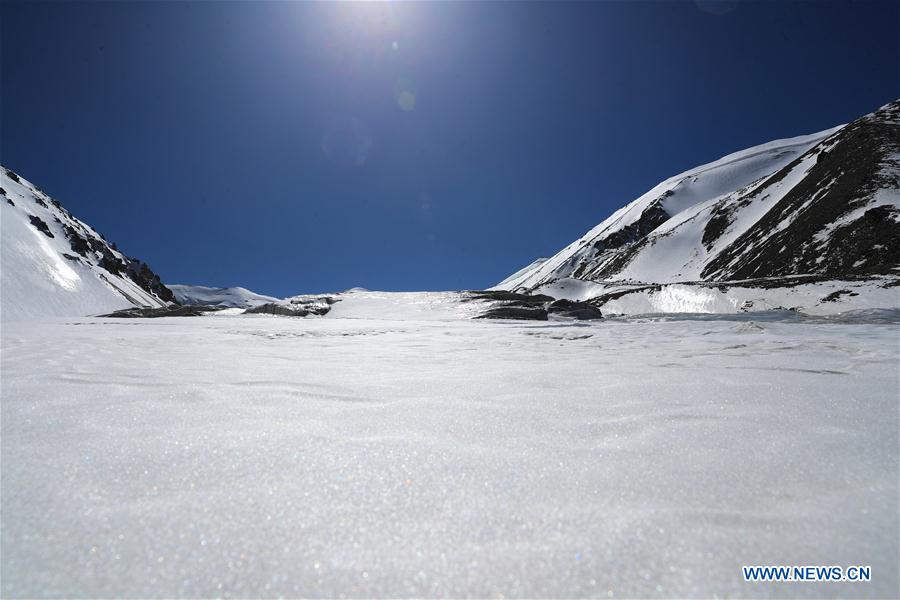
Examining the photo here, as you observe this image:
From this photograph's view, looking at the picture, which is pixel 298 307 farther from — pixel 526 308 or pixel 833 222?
pixel 833 222

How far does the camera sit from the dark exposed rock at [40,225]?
125 feet

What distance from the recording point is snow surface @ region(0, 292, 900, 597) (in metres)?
0.98

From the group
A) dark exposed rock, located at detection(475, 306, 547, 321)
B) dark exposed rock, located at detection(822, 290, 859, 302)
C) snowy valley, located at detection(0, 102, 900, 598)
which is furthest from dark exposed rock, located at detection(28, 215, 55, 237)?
dark exposed rock, located at detection(822, 290, 859, 302)

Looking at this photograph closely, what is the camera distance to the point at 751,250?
50531mm

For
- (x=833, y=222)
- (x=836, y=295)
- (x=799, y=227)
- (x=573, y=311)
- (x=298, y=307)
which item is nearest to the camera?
(x=836, y=295)

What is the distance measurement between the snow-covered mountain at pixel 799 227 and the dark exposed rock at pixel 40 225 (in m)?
50.3

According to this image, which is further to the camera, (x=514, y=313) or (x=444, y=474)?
(x=514, y=313)

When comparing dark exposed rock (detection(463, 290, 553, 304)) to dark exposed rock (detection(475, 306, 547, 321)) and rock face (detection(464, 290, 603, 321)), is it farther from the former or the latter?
dark exposed rock (detection(475, 306, 547, 321))

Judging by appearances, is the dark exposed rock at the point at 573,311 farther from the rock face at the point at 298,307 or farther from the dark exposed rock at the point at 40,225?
the dark exposed rock at the point at 40,225

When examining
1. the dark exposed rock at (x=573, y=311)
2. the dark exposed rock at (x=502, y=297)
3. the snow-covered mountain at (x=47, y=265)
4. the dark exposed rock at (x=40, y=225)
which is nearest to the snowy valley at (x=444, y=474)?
the dark exposed rock at (x=573, y=311)

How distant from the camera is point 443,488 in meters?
1.40

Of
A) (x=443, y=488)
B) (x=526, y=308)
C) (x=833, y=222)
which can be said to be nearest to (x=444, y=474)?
(x=443, y=488)

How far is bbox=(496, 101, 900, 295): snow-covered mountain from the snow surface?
31227mm

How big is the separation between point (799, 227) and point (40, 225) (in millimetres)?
80525
